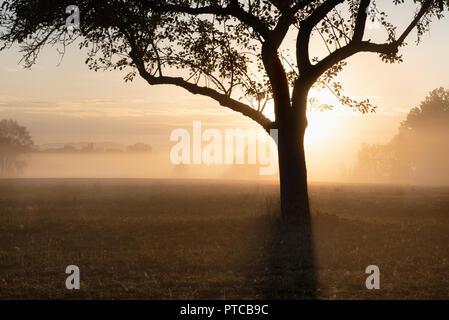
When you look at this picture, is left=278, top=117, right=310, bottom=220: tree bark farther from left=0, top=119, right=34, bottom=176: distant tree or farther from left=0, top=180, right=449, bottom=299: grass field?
left=0, top=119, right=34, bottom=176: distant tree

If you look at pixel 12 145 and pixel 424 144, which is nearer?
pixel 424 144

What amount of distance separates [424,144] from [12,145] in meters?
85.7

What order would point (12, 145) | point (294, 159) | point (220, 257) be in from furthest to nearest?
1. point (12, 145)
2. point (294, 159)
3. point (220, 257)

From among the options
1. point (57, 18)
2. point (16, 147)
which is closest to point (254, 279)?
point (57, 18)

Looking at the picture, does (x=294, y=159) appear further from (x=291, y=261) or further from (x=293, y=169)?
(x=291, y=261)

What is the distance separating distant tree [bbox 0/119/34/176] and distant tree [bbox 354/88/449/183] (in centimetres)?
7950

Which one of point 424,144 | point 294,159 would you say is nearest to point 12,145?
point 424,144

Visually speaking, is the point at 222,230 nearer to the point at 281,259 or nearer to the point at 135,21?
the point at 281,259

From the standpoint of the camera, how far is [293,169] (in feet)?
69.5

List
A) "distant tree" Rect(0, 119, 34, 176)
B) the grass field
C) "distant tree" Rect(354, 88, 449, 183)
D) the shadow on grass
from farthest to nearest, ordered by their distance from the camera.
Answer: "distant tree" Rect(0, 119, 34, 176) → "distant tree" Rect(354, 88, 449, 183) → the grass field → the shadow on grass

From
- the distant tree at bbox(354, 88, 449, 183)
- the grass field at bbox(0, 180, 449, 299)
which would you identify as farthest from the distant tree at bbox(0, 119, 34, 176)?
the grass field at bbox(0, 180, 449, 299)

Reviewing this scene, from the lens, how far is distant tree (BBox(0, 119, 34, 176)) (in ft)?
412

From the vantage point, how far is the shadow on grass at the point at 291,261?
11.0 meters

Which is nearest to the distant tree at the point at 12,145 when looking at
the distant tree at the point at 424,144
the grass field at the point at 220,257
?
the distant tree at the point at 424,144
